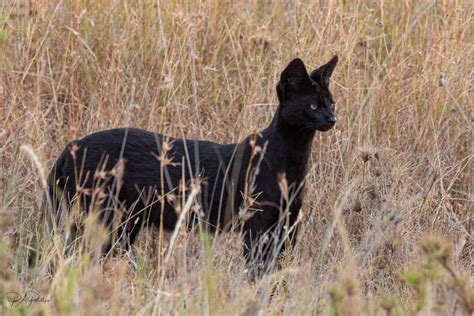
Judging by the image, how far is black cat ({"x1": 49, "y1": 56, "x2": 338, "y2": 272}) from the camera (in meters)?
3.94

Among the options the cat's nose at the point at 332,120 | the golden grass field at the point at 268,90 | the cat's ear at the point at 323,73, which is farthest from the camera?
the golden grass field at the point at 268,90

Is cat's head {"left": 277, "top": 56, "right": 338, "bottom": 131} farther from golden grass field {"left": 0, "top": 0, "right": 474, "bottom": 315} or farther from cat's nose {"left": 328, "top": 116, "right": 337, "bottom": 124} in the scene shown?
golden grass field {"left": 0, "top": 0, "right": 474, "bottom": 315}

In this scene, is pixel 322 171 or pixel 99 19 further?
pixel 99 19

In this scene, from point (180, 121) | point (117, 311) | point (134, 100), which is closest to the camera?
point (117, 311)

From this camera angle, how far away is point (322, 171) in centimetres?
466

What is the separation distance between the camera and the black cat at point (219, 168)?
394cm

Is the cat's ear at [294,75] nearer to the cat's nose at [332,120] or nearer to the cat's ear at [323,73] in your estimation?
the cat's ear at [323,73]

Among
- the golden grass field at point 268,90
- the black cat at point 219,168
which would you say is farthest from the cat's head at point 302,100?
the golden grass field at point 268,90

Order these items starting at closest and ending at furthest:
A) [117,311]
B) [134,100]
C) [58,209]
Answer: [117,311]
[58,209]
[134,100]

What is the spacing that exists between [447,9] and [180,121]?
1.66 m

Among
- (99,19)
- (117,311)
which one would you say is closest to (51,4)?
(99,19)

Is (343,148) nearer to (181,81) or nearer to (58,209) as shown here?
(181,81)

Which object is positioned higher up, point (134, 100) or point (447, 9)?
point (447, 9)

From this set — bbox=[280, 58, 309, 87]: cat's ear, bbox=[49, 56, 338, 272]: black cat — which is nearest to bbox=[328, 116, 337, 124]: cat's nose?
bbox=[49, 56, 338, 272]: black cat
